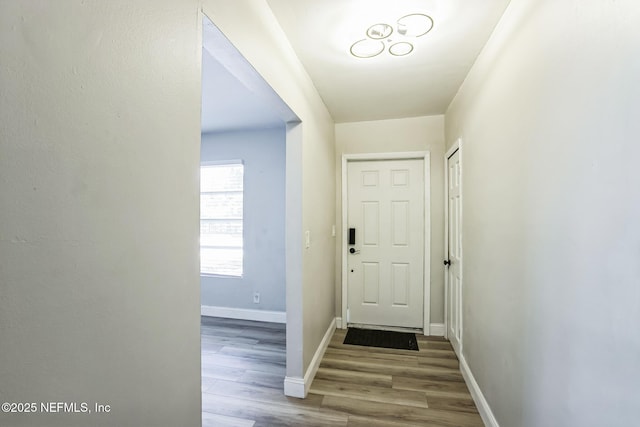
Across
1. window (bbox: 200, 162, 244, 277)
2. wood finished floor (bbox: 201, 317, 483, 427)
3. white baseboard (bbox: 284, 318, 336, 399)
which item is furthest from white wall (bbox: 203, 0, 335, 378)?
window (bbox: 200, 162, 244, 277)

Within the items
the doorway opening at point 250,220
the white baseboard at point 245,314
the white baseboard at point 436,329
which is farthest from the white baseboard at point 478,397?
the white baseboard at point 245,314

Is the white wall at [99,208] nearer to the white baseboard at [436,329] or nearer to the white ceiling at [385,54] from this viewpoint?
the white ceiling at [385,54]

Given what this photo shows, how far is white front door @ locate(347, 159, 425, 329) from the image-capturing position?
3211 mm

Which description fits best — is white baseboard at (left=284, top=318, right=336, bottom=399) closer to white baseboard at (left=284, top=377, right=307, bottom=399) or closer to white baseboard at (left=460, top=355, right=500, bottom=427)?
white baseboard at (left=284, top=377, right=307, bottom=399)

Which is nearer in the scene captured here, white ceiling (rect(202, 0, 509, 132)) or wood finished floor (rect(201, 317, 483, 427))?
white ceiling (rect(202, 0, 509, 132))

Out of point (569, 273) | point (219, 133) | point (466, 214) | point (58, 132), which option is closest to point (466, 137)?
point (466, 214)

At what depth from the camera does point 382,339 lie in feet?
9.89

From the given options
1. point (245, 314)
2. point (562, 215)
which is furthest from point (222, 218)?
point (562, 215)

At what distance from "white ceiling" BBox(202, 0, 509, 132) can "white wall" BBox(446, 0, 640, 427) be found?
0.79 feet

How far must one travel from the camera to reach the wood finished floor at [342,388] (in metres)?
1.84

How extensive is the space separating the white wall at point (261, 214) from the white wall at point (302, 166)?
76cm

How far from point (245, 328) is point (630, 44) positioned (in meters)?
3.67

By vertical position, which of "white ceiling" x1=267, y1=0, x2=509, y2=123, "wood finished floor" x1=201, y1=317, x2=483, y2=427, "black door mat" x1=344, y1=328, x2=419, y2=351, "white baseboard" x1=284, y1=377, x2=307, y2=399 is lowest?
"wood finished floor" x1=201, y1=317, x2=483, y2=427

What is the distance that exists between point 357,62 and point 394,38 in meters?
0.35
